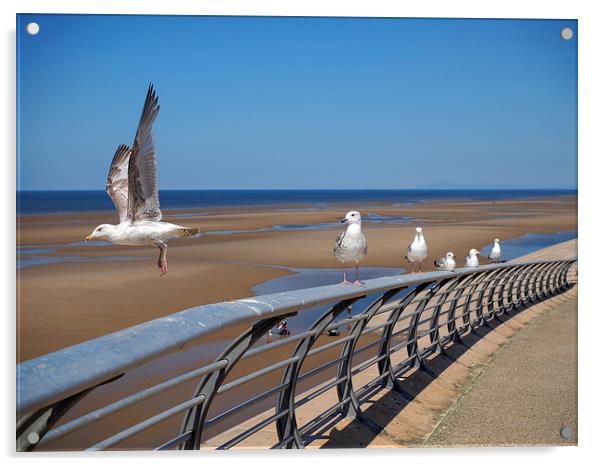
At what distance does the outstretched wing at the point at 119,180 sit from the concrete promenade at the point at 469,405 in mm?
1946

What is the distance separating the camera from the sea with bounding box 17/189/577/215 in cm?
529

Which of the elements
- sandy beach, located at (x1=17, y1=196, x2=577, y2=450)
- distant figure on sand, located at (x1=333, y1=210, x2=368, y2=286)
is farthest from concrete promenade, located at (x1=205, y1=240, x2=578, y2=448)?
sandy beach, located at (x1=17, y1=196, x2=577, y2=450)

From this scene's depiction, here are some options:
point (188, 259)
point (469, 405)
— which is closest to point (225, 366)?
point (469, 405)

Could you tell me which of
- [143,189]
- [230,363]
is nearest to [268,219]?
[143,189]

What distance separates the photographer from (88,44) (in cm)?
503

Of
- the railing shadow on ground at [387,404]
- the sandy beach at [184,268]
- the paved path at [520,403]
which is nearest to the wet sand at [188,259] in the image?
the sandy beach at [184,268]

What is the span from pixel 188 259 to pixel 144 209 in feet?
41.4

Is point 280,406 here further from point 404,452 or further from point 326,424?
point 404,452

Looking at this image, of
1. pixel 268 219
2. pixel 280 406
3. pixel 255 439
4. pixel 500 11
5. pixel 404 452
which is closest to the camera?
pixel 280 406

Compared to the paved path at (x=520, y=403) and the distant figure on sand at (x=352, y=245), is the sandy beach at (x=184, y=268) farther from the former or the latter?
the distant figure on sand at (x=352, y=245)

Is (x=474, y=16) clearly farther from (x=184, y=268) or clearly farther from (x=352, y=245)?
(x=184, y=268)

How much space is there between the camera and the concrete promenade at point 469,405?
4559mm

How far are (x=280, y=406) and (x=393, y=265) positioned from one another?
12640 mm

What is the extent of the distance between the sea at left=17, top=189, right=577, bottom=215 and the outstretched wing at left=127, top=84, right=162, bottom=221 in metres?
0.51
